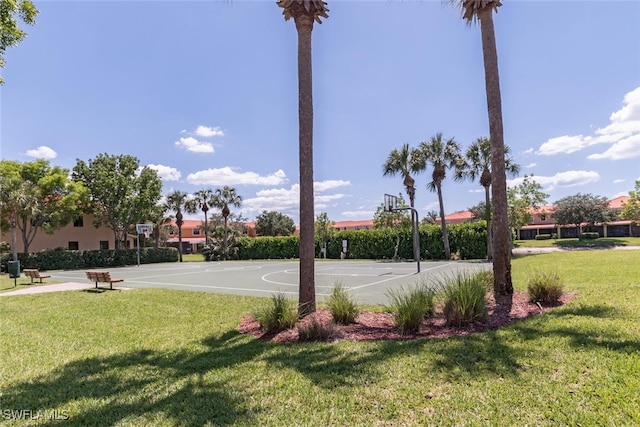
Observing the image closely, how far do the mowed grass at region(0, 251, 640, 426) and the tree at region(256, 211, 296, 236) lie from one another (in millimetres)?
63887

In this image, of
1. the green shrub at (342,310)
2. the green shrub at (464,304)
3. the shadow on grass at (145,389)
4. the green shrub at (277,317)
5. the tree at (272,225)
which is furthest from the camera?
the tree at (272,225)

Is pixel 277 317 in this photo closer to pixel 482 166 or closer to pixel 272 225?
pixel 482 166

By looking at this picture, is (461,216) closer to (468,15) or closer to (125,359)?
(468,15)

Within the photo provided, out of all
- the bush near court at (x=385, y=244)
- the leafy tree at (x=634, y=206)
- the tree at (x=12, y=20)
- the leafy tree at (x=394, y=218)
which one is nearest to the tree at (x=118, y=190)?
the bush near court at (x=385, y=244)

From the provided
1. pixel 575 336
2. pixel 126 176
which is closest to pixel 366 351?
pixel 575 336

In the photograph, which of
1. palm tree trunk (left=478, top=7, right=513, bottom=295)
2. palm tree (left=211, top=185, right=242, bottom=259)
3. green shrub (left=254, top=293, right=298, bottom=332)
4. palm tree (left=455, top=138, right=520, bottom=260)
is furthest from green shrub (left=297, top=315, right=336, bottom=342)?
palm tree (left=211, top=185, right=242, bottom=259)

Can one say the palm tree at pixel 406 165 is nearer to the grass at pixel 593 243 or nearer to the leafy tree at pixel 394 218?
the leafy tree at pixel 394 218

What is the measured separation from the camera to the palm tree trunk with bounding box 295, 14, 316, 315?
311 inches

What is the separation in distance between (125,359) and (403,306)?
14.7 feet

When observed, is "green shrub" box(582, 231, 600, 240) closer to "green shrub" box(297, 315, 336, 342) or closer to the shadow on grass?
"green shrub" box(297, 315, 336, 342)

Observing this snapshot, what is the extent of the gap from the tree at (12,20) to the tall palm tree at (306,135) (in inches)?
207

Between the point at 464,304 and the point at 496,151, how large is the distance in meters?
4.39

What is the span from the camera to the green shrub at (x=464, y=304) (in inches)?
258

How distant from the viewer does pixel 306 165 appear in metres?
8.01
